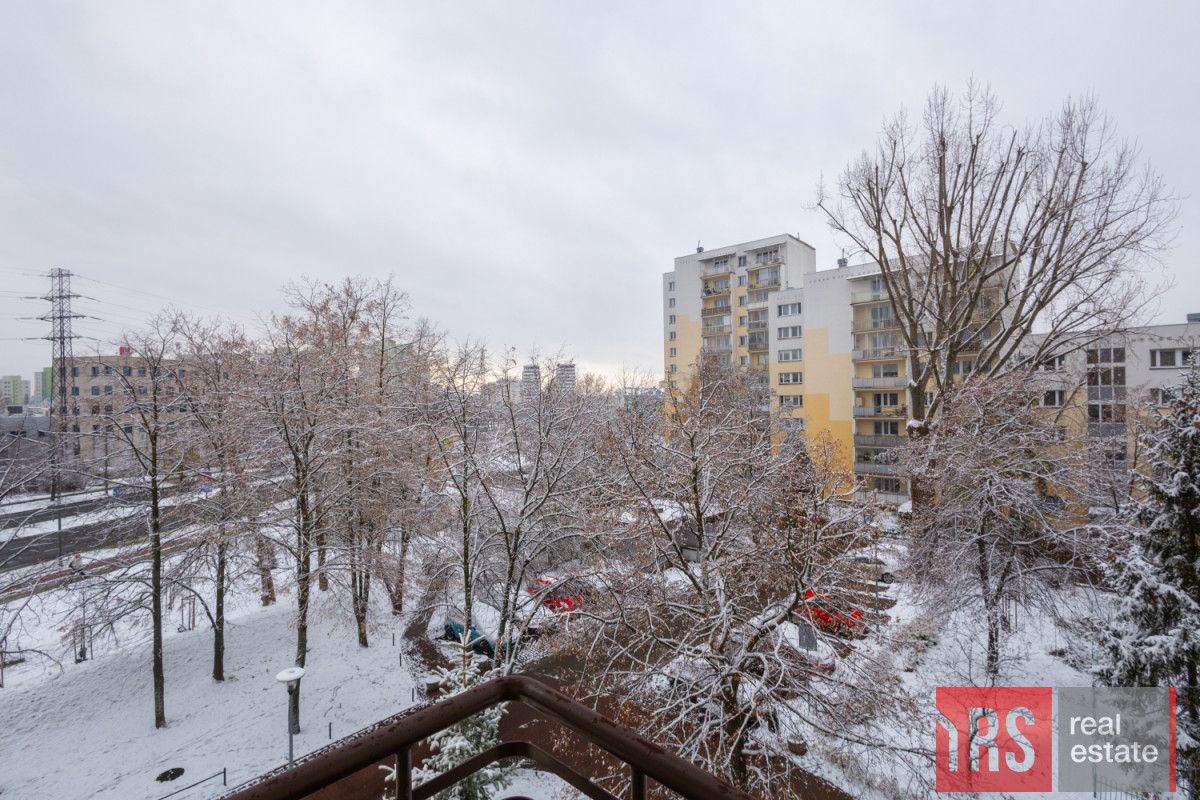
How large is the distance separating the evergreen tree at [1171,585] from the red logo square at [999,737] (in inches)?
68.6

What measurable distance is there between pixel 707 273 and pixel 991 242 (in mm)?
31948

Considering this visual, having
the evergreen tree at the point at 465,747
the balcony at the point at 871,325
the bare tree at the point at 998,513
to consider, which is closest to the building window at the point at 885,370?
the balcony at the point at 871,325

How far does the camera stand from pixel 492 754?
1.64m

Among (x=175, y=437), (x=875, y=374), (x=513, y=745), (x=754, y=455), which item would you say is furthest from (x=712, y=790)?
(x=875, y=374)

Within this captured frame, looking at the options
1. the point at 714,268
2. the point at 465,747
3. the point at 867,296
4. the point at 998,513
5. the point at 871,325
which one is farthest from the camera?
the point at 714,268

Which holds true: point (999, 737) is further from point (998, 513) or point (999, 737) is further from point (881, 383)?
point (881, 383)

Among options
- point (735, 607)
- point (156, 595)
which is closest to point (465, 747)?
point (735, 607)

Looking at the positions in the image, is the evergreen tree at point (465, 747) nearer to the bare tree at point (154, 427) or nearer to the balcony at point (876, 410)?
the bare tree at point (154, 427)

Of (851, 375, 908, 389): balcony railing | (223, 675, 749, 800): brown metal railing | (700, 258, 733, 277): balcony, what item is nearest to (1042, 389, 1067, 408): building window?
(851, 375, 908, 389): balcony railing

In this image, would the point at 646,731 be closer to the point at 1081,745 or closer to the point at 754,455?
the point at 754,455

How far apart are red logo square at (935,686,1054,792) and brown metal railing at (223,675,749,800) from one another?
950 centimetres

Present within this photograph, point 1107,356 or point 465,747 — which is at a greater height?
point 1107,356

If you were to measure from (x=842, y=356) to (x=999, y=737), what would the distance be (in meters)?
27.1

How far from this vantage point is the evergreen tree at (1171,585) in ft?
28.3
